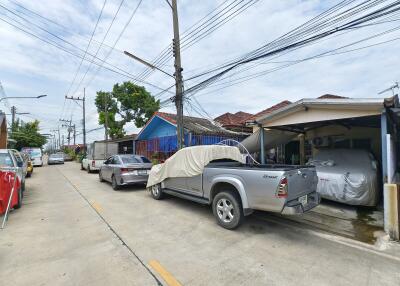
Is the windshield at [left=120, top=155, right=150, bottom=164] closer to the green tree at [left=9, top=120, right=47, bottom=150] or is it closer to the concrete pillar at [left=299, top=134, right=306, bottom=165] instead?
the concrete pillar at [left=299, top=134, right=306, bottom=165]

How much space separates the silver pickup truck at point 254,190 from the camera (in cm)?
435

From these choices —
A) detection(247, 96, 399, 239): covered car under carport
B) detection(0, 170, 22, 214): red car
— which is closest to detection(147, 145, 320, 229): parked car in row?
detection(247, 96, 399, 239): covered car under carport

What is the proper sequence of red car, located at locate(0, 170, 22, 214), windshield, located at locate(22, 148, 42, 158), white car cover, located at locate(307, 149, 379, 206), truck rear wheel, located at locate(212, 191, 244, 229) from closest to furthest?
truck rear wheel, located at locate(212, 191, 244, 229), red car, located at locate(0, 170, 22, 214), white car cover, located at locate(307, 149, 379, 206), windshield, located at locate(22, 148, 42, 158)

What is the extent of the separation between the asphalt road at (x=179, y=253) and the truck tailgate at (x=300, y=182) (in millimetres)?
896

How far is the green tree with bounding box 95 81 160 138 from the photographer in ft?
94.3

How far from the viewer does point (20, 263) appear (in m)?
3.73

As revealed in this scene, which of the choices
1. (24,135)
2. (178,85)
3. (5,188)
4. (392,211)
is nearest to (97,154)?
(178,85)

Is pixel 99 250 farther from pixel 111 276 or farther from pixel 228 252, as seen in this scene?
pixel 228 252

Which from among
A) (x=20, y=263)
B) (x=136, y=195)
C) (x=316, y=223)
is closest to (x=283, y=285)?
(x=316, y=223)

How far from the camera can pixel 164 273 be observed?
339 centimetres

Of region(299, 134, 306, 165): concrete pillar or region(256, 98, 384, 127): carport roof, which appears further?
region(299, 134, 306, 165): concrete pillar

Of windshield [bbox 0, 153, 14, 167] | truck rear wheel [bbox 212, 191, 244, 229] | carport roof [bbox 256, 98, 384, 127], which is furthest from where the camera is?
windshield [bbox 0, 153, 14, 167]

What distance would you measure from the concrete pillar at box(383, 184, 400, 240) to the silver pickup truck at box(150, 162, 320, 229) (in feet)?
4.19

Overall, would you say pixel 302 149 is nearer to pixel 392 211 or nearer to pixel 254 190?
pixel 392 211
